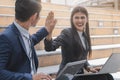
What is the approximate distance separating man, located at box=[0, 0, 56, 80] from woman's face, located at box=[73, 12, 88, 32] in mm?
837

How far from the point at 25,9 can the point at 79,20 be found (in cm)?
93

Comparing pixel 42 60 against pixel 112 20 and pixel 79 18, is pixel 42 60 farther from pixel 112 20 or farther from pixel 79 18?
pixel 112 20

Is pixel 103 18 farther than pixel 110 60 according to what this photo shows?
Yes

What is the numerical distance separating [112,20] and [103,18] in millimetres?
259

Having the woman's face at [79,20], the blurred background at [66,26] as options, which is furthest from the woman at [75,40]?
the blurred background at [66,26]

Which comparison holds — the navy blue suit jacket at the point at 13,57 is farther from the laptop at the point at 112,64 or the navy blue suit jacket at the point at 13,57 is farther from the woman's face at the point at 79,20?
the woman's face at the point at 79,20

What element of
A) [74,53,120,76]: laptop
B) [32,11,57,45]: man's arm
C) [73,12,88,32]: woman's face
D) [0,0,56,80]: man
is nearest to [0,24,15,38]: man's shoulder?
[0,0,56,80]: man

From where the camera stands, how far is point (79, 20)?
7.43 ft

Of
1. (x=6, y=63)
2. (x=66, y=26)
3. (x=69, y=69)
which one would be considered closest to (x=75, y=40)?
(x=69, y=69)

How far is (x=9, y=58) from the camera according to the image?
1361 mm

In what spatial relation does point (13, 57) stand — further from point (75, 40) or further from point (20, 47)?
point (75, 40)

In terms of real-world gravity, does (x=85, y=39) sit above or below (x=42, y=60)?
above

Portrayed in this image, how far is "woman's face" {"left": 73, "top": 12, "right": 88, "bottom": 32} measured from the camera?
89.0 inches

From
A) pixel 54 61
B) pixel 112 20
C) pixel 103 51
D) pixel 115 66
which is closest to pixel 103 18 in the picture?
pixel 112 20
